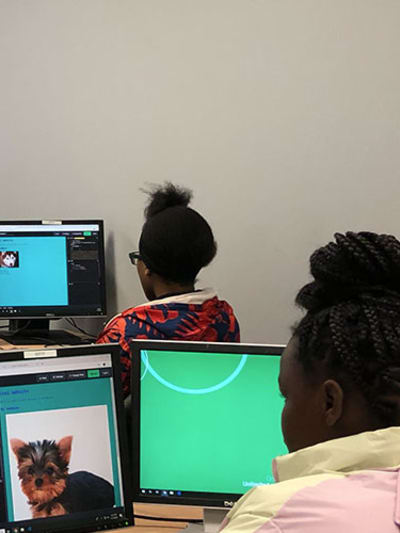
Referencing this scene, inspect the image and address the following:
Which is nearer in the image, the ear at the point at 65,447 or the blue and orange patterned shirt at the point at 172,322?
the ear at the point at 65,447

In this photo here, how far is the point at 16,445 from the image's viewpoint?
1.34 meters

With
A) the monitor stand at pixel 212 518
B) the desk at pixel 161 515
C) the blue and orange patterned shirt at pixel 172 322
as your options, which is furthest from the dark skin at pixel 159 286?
the monitor stand at pixel 212 518

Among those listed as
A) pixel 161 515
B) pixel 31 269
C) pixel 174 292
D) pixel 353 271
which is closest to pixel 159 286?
pixel 174 292

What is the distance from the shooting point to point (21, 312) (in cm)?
313

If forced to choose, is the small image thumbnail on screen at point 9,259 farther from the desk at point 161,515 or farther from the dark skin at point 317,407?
the dark skin at point 317,407

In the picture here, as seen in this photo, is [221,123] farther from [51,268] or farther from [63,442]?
[63,442]

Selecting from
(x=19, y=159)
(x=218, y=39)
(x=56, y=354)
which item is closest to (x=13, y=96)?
(x=19, y=159)

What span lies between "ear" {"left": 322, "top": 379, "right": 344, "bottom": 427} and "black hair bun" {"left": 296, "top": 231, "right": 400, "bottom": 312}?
13 centimetres

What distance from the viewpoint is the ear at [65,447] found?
1371 millimetres

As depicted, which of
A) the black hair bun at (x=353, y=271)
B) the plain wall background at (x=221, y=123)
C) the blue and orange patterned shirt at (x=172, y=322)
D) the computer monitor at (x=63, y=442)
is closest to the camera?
the black hair bun at (x=353, y=271)

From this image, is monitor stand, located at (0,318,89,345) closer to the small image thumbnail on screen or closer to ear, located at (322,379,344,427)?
the small image thumbnail on screen

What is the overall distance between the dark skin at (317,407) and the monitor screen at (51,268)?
7.02ft

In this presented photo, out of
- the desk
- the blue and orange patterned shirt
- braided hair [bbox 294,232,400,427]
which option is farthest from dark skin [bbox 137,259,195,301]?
braided hair [bbox 294,232,400,427]

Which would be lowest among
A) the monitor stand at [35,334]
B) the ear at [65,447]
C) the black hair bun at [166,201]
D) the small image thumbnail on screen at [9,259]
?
the ear at [65,447]
